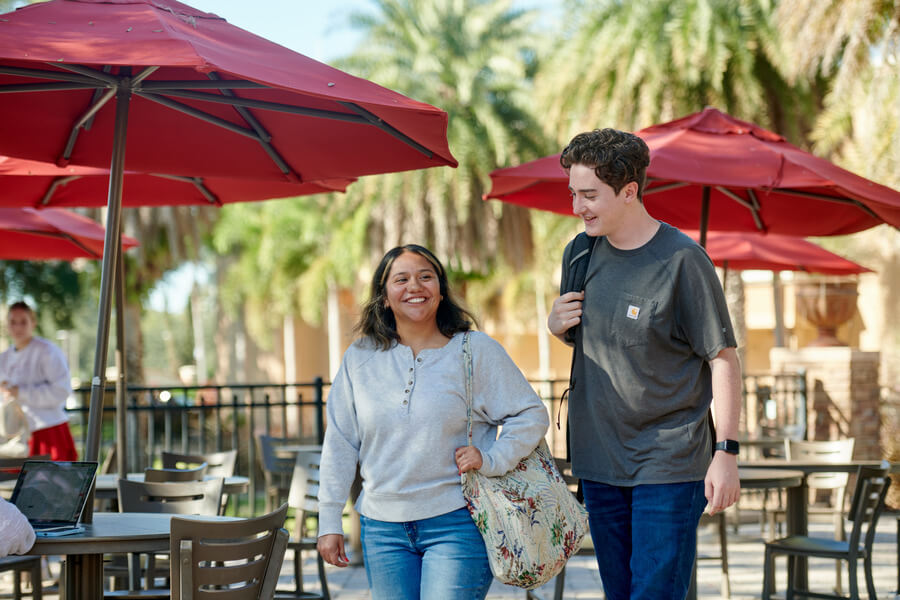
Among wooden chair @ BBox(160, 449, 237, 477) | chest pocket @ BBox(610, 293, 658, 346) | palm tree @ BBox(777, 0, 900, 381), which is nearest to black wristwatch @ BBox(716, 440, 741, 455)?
chest pocket @ BBox(610, 293, 658, 346)

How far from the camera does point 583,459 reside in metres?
3.47

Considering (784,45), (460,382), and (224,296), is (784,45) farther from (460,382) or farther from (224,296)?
(224,296)

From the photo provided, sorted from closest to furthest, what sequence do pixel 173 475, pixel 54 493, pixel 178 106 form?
1. pixel 54 493
2. pixel 178 106
3. pixel 173 475

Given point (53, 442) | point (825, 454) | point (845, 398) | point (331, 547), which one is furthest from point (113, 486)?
point (845, 398)

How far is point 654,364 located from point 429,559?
0.92m

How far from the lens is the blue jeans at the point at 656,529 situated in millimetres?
3268

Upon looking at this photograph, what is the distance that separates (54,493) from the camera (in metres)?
4.06

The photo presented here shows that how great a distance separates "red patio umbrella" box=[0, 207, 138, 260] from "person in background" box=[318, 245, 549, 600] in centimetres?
503

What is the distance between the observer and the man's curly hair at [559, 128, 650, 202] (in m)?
3.30

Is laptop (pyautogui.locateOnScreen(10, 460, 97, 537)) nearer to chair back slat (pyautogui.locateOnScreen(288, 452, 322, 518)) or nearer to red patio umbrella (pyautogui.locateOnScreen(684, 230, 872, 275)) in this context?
chair back slat (pyautogui.locateOnScreen(288, 452, 322, 518))

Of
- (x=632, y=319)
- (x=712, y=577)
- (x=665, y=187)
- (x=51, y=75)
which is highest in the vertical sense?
(x=51, y=75)

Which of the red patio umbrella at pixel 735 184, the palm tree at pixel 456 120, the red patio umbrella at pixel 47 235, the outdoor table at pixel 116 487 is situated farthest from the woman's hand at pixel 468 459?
the palm tree at pixel 456 120

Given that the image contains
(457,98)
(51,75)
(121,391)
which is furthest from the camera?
(457,98)

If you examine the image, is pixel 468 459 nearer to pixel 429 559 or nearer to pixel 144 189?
pixel 429 559
